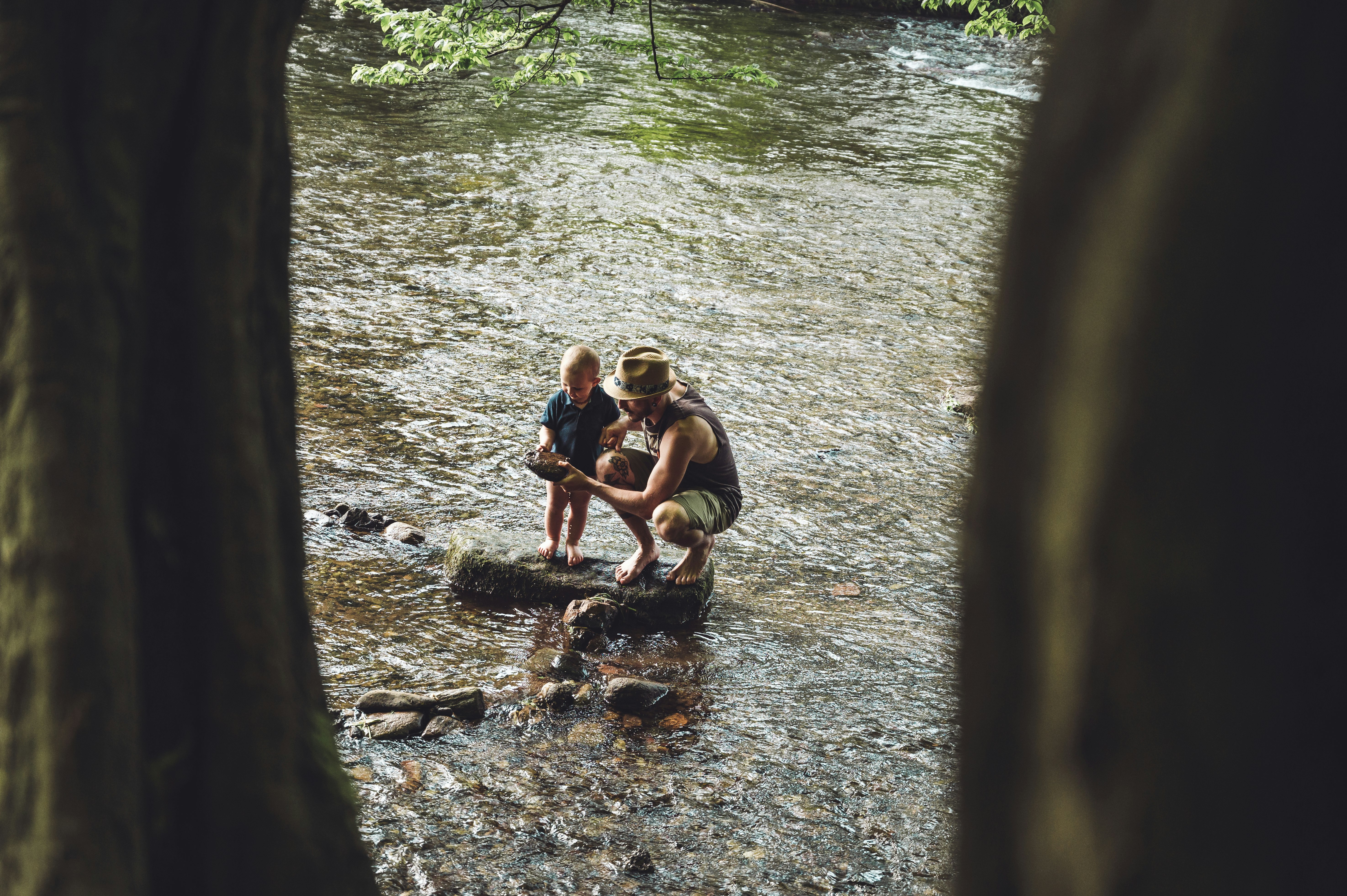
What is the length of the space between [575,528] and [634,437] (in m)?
2.36

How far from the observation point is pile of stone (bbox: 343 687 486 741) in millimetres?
4180

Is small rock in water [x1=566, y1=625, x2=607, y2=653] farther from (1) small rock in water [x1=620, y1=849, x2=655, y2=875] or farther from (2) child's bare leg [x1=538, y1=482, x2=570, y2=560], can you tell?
(1) small rock in water [x1=620, y1=849, x2=655, y2=875]

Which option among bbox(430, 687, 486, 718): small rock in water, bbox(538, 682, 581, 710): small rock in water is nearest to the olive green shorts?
bbox(538, 682, 581, 710): small rock in water

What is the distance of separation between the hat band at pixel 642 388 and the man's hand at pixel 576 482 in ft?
1.52

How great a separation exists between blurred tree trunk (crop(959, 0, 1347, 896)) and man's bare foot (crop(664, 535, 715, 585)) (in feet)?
15.4

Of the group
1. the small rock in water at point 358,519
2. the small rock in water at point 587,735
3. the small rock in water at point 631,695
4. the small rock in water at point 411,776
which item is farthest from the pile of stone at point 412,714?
the small rock in water at point 358,519

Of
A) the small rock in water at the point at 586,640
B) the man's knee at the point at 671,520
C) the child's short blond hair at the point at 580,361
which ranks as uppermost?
Answer: the child's short blond hair at the point at 580,361

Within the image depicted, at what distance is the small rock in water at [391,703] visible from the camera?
169 inches

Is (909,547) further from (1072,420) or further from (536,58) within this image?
(1072,420)

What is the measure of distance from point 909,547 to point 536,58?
4.29m

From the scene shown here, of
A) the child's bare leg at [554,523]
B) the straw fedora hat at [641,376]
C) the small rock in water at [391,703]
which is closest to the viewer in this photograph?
the small rock in water at [391,703]

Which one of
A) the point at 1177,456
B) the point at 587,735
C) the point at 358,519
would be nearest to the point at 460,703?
the point at 587,735

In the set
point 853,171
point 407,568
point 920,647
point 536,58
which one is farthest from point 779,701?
point 853,171

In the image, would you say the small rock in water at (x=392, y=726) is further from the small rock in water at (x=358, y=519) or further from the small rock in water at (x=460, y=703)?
the small rock in water at (x=358, y=519)
